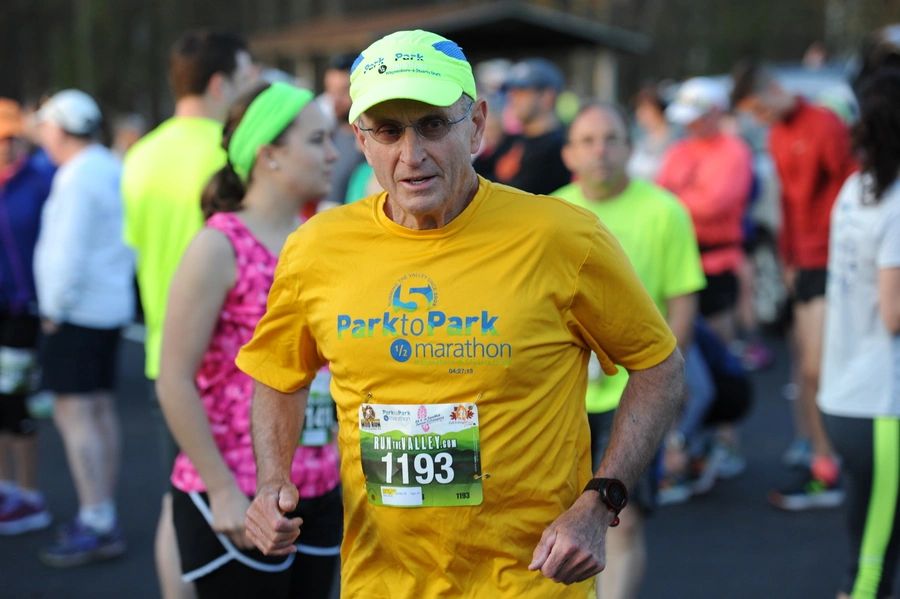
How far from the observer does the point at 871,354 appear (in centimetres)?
454

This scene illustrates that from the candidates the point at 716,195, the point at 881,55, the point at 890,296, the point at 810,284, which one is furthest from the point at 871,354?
the point at 716,195

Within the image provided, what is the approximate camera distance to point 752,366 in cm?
1201

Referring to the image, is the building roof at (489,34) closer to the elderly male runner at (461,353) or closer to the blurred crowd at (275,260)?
the blurred crowd at (275,260)

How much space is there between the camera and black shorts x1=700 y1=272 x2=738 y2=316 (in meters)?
8.56

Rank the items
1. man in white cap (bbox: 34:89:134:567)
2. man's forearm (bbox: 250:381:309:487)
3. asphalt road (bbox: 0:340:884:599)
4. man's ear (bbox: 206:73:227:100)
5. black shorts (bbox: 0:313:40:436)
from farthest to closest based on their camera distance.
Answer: black shorts (bbox: 0:313:40:436)
man in white cap (bbox: 34:89:134:567)
asphalt road (bbox: 0:340:884:599)
man's ear (bbox: 206:73:227:100)
man's forearm (bbox: 250:381:309:487)

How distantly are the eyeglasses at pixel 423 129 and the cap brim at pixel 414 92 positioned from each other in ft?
0.21

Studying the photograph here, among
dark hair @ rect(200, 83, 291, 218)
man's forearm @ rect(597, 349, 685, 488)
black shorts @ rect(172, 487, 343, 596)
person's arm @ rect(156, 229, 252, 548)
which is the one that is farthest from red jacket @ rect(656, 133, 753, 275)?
man's forearm @ rect(597, 349, 685, 488)

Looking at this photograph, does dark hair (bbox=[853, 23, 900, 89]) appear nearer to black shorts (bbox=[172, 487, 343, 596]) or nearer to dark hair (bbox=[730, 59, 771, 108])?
dark hair (bbox=[730, 59, 771, 108])

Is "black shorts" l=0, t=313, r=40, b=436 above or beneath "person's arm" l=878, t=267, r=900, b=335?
beneath

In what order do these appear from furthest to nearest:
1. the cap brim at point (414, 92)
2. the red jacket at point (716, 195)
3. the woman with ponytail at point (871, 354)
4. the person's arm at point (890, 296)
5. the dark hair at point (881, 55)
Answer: the red jacket at point (716, 195) < the dark hair at point (881, 55) < the woman with ponytail at point (871, 354) < the person's arm at point (890, 296) < the cap brim at point (414, 92)

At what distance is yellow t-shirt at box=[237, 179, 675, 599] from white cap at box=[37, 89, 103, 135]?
15.4ft

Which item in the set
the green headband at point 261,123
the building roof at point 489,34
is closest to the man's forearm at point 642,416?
the green headband at point 261,123

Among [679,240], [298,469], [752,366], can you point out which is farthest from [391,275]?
[752,366]

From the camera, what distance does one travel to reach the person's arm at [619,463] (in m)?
2.69
